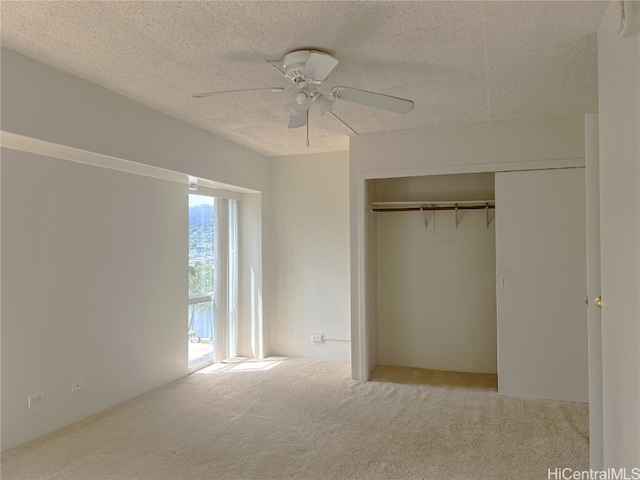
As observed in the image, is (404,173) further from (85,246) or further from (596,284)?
(85,246)

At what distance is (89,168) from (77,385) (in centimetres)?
165

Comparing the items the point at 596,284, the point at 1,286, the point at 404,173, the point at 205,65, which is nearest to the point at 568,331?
the point at 596,284

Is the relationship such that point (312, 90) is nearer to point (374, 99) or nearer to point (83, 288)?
point (374, 99)

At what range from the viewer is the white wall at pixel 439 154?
3.94m

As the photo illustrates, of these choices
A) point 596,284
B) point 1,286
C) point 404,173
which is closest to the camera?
point 596,284

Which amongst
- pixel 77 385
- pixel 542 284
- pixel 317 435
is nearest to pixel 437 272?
pixel 542 284

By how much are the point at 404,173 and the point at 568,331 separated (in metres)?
2.01

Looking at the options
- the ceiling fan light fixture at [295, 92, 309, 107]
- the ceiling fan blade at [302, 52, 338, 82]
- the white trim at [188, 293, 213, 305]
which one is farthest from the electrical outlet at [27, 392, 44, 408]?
the ceiling fan blade at [302, 52, 338, 82]

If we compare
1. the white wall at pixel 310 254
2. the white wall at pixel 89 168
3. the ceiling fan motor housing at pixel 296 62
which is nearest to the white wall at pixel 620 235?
the ceiling fan motor housing at pixel 296 62

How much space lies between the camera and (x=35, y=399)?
3078mm

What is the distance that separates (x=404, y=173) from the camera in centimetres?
438

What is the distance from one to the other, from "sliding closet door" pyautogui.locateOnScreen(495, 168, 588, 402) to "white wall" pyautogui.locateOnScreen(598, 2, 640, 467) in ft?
6.06

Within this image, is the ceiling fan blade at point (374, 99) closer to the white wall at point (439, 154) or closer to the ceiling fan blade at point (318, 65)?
the ceiling fan blade at point (318, 65)

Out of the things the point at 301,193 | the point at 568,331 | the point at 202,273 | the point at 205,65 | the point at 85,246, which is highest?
the point at 205,65
